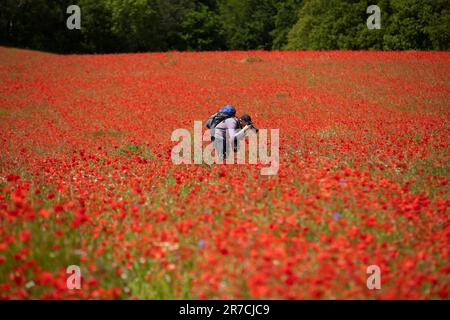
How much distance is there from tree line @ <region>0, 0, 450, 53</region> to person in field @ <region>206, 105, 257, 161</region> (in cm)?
3504

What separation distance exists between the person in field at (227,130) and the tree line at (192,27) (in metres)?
35.0

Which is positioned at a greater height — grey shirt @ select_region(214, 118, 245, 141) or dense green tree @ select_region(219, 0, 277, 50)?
dense green tree @ select_region(219, 0, 277, 50)

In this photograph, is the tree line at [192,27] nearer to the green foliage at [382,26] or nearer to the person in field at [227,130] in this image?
the green foliage at [382,26]

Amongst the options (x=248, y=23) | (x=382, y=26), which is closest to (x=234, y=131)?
(x=382, y=26)

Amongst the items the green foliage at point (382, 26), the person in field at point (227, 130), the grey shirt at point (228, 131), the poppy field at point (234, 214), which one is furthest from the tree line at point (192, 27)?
the grey shirt at point (228, 131)

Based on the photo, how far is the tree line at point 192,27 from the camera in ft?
133

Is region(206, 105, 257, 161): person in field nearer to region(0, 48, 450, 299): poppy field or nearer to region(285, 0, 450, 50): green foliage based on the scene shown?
region(0, 48, 450, 299): poppy field

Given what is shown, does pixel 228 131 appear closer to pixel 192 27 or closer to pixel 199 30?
pixel 199 30

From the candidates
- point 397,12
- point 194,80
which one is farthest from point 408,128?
point 397,12

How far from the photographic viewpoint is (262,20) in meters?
68.4

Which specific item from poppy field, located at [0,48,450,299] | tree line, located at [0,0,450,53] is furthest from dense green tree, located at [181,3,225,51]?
poppy field, located at [0,48,450,299]

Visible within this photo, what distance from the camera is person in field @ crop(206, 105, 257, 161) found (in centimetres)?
933

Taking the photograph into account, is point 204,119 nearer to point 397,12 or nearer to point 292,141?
point 292,141
